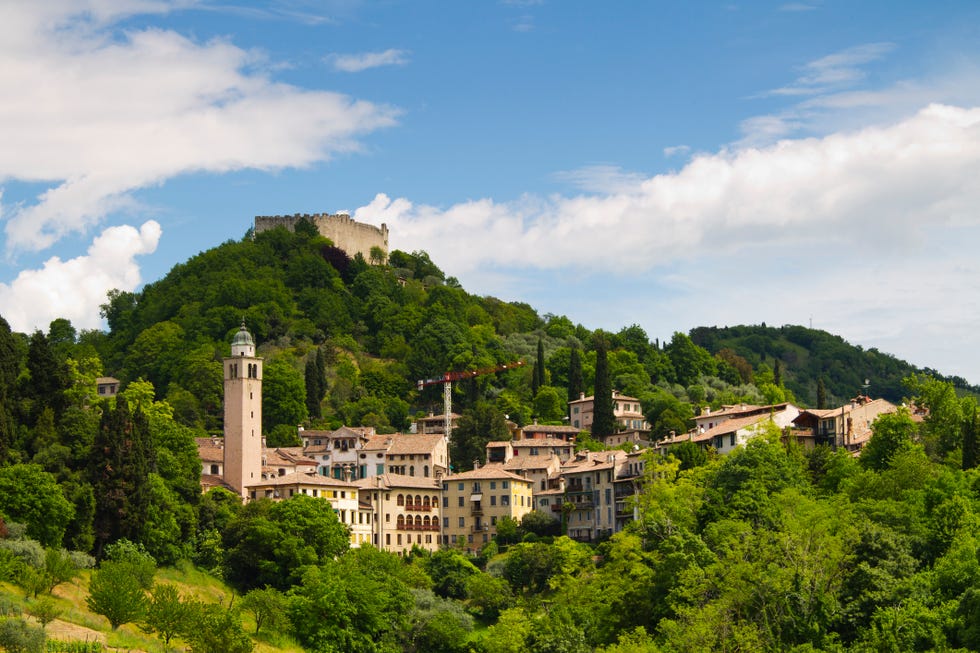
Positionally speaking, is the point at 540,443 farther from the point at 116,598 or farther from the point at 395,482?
the point at 116,598

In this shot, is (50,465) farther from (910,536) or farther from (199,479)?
(910,536)

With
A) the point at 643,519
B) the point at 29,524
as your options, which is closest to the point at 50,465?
the point at 29,524

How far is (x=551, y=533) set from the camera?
106 m

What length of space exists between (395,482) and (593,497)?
14682mm

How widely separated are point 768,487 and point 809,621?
60.0 ft

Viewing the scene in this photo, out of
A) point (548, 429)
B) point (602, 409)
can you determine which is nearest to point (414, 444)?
point (548, 429)

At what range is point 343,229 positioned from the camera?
190125mm

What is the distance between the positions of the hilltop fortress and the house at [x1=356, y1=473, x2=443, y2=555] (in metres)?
80.0

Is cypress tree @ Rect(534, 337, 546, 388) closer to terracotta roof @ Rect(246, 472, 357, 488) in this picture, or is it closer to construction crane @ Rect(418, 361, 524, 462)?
construction crane @ Rect(418, 361, 524, 462)

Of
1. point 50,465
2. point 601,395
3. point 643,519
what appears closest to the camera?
Answer: point 50,465

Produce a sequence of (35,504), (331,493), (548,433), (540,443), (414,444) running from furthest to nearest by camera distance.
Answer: (548,433), (540,443), (414,444), (331,493), (35,504)

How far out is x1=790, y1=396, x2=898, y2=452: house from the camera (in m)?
105

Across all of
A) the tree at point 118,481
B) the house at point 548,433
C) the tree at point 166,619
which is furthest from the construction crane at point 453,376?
the tree at point 166,619

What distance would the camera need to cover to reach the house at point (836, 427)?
105 meters
